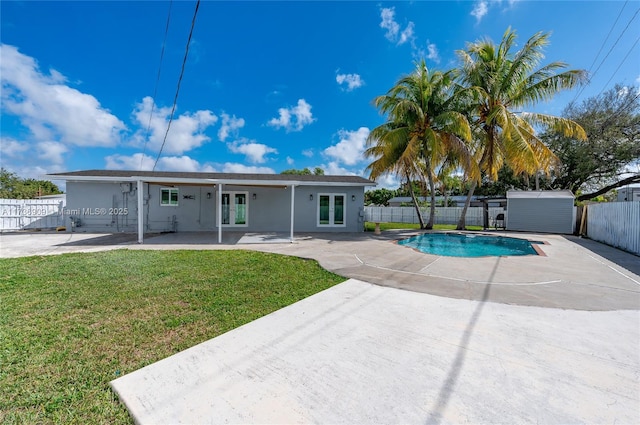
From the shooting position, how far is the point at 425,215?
25062mm

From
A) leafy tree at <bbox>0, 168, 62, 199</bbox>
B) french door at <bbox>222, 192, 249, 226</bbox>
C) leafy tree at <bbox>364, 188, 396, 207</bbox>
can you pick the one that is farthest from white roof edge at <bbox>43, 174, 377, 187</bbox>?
leafy tree at <bbox>364, 188, 396, 207</bbox>

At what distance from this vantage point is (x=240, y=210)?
49.4 feet

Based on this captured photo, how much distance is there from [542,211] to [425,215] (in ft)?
30.9

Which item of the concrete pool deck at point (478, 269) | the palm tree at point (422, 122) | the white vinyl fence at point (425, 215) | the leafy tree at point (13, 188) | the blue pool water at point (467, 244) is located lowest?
the blue pool water at point (467, 244)

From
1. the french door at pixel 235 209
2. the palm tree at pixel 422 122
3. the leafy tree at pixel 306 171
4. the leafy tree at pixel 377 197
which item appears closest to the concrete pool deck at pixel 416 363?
the palm tree at pixel 422 122

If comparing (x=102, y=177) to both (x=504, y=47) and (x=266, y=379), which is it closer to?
(x=266, y=379)

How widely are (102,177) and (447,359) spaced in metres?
16.1

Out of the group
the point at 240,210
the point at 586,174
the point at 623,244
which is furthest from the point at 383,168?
the point at 586,174

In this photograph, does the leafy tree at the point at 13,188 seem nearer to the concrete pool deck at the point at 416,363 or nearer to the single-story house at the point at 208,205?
the single-story house at the point at 208,205

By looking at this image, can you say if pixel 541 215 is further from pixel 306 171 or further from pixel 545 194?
pixel 306 171

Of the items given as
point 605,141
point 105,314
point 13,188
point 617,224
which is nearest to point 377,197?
point 605,141

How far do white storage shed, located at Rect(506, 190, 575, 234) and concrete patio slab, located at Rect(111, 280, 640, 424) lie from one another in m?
15.8

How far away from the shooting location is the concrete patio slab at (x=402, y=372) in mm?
1977

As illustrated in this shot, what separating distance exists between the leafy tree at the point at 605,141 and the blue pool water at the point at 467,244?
29.3 ft
